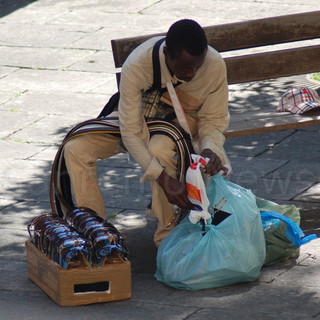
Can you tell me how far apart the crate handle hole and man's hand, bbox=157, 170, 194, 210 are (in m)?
0.66

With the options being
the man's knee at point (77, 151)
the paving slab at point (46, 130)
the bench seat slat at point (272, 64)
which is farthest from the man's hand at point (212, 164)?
the paving slab at point (46, 130)

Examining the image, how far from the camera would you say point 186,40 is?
16.3 ft

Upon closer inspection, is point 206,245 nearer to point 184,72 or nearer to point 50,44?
point 184,72

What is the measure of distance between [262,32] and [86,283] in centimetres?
263

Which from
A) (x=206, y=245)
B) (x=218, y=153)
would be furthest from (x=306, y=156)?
(x=206, y=245)

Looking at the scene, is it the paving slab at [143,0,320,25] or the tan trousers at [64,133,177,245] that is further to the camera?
the paving slab at [143,0,320,25]

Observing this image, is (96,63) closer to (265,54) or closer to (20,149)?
(20,149)

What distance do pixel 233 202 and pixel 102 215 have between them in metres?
0.90

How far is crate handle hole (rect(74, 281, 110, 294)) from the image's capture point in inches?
187

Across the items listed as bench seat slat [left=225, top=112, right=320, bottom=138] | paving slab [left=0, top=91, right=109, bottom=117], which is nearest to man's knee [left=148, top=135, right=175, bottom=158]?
bench seat slat [left=225, top=112, right=320, bottom=138]

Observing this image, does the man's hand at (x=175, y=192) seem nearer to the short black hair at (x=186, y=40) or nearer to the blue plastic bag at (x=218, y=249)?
the blue plastic bag at (x=218, y=249)

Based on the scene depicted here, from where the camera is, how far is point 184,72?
5.07 metres

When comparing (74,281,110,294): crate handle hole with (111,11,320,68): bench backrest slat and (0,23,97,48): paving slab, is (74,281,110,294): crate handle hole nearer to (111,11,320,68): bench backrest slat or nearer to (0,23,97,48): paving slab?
(111,11,320,68): bench backrest slat

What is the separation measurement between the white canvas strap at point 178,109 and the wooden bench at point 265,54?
756mm
